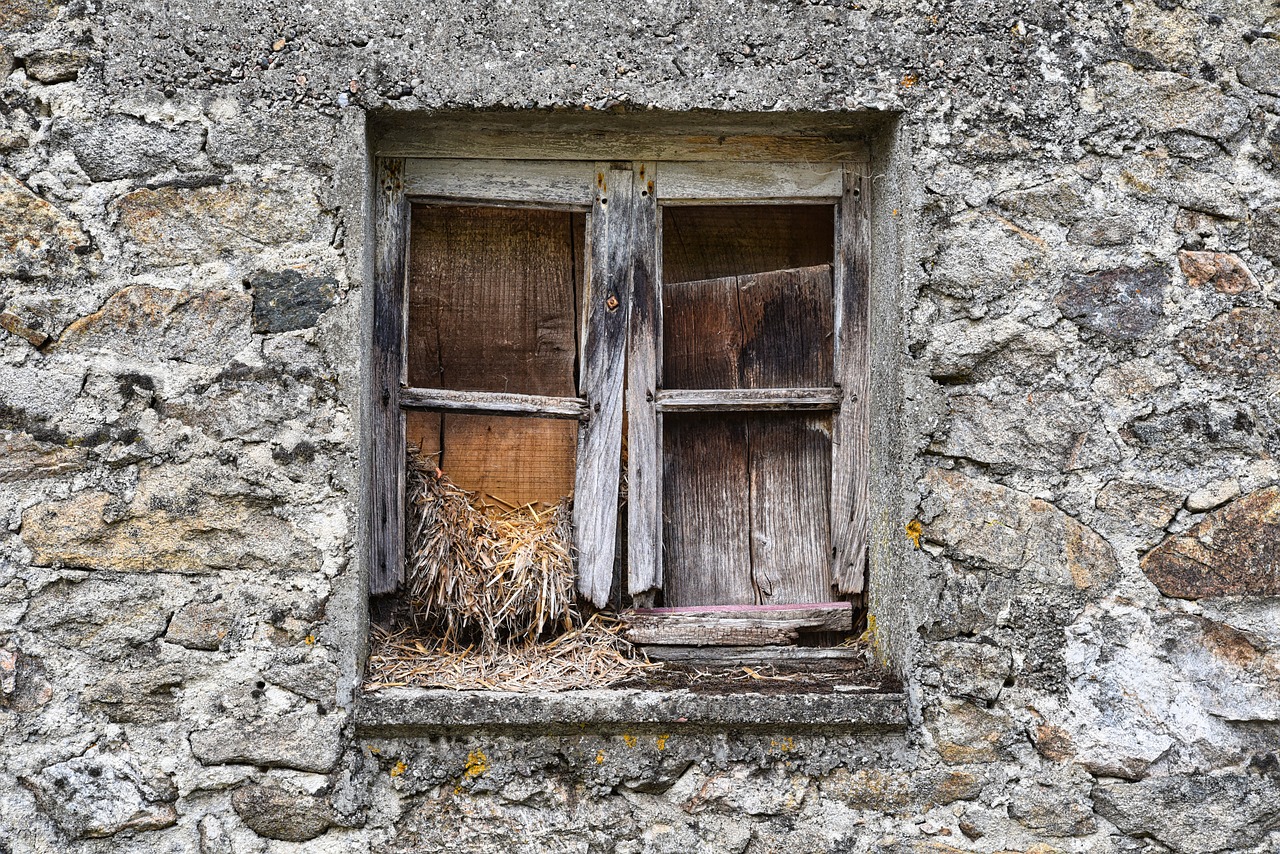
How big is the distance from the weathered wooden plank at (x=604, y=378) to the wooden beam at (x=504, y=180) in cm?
5

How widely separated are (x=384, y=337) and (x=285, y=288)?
256 millimetres

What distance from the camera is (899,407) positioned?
78.6 inches

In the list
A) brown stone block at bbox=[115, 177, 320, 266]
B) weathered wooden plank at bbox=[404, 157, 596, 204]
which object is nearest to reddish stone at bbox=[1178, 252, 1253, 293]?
weathered wooden plank at bbox=[404, 157, 596, 204]

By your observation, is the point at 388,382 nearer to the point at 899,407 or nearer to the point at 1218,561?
the point at 899,407

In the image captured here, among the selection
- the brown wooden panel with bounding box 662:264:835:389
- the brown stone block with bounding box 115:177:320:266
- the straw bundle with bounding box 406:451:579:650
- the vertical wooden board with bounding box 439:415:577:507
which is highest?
the brown stone block with bounding box 115:177:320:266

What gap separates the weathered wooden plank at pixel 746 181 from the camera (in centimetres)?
217

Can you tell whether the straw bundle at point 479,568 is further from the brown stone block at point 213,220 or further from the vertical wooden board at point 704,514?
the brown stone block at point 213,220

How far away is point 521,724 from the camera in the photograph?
192 centimetres

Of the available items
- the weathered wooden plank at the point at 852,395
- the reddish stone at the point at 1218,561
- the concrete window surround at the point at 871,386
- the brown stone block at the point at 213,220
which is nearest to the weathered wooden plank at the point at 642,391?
the concrete window surround at the point at 871,386

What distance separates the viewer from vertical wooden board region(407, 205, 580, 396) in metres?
2.21

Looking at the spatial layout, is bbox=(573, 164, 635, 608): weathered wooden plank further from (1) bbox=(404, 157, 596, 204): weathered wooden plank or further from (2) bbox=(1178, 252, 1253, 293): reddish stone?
(2) bbox=(1178, 252, 1253, 293): reddish stone

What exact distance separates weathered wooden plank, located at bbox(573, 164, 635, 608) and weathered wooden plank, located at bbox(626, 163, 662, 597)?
0.02 metres

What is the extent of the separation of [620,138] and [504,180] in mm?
279

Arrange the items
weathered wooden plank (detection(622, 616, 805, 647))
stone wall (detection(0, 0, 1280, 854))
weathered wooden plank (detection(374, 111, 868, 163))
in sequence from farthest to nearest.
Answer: weathered wooden plank (detection(622, 616, 805, 647))
weathered wooden plank (detection(374, 111, 868, 163))
stone wall (detection(0, 0, 1280, 854))
